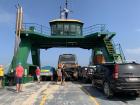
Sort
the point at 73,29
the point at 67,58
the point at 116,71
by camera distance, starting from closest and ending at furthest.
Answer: the point at 116,71 < the point at 67,58 < the point at 73,29

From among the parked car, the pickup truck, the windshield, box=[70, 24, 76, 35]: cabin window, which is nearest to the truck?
the windshield

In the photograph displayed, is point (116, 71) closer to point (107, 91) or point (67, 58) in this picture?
point (107, 91)

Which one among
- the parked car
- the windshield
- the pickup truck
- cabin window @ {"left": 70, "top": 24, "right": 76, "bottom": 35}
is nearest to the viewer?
the pickup truck

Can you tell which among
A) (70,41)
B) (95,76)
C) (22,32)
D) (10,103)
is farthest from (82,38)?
(10,103)

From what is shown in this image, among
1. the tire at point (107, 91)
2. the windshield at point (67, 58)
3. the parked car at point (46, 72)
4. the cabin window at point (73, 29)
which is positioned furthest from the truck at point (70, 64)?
the tire at point (107, 91)

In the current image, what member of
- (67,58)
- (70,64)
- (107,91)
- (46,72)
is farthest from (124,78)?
(67,58)

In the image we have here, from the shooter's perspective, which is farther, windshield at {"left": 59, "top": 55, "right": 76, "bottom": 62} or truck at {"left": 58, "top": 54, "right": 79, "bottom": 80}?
windshield at {"left": 59, "top": 55, "right": 76, "bottom": 62}

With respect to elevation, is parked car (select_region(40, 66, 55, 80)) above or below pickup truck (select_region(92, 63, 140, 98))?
above

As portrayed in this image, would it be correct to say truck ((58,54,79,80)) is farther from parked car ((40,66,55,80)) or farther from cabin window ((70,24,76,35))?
cabin window ((70,24,76,35))

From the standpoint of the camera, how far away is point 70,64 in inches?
1372

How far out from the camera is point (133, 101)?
48.6ft

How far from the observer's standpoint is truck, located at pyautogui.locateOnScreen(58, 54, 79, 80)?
3291 cm

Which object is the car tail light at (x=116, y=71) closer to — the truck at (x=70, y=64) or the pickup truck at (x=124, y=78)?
the pickup truck at (x=124, y=78)

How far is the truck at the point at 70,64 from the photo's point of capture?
3291 cm
